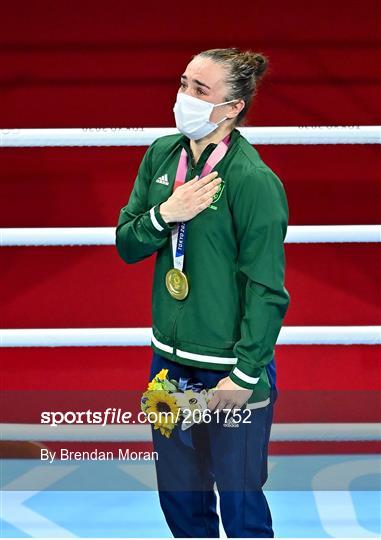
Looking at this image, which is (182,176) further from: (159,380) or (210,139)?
(159,380)

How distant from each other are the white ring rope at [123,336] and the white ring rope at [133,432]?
1.03ft

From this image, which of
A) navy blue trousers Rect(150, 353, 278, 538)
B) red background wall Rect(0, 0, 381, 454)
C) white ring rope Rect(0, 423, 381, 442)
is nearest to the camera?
navy blue trousers Rect(150, 353, 278, 538)

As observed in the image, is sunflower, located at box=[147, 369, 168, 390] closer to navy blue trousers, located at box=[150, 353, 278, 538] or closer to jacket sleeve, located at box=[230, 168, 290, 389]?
navy blue trousers, located at box=[150, 353, 278, 538]

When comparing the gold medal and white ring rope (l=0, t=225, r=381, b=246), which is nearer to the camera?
the gold medal

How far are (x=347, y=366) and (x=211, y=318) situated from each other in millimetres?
1452

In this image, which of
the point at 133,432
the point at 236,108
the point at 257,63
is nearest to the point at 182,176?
the point at 236,108

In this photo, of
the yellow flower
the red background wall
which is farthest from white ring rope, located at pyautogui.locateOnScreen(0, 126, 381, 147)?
the yellow flower

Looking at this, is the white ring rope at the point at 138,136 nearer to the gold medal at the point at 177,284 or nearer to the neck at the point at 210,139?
the neck at the point at 210,139

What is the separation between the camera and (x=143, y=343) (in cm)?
265

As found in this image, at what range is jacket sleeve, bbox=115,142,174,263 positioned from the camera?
6.20 ft

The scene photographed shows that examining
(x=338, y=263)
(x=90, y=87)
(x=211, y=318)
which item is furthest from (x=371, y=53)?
(x=211, y=318)

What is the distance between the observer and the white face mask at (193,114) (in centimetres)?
190

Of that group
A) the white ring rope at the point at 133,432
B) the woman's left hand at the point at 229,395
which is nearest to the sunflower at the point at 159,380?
the woman's left hand at the point at 229,395

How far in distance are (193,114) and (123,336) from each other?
0.95 meters
